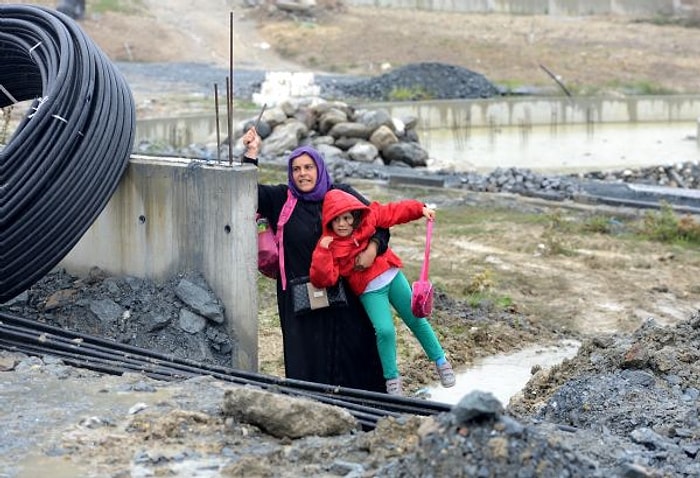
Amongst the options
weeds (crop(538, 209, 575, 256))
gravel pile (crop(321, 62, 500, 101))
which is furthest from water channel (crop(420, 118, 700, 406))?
weeds (crop(538, 209, 575, 256))

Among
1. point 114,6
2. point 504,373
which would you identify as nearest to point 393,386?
point 504,373

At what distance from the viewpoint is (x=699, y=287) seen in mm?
12859

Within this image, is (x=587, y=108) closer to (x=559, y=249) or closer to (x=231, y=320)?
(x=559, y=249)

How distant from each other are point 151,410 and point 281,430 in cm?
80

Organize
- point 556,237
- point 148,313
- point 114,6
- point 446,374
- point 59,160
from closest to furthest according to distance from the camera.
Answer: point 446,374
point 59,160
point 148,313
point 556,237
point 114,6

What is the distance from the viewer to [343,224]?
23.4 feet

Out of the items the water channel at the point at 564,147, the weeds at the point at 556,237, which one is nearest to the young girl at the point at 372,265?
the weeds at the point at 556,237

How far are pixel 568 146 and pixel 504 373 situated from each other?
19.7m

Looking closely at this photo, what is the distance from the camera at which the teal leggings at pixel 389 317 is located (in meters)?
7.21

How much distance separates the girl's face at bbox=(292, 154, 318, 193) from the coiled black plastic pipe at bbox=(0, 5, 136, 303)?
1.63 meters

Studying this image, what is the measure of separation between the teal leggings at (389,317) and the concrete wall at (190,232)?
45.1 inches

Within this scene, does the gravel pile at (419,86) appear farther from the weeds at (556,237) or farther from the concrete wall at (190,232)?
the concrete wall at (190,232)

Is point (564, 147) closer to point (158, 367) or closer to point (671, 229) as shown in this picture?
point (671, 229)

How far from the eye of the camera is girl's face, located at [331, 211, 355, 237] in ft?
23.4
